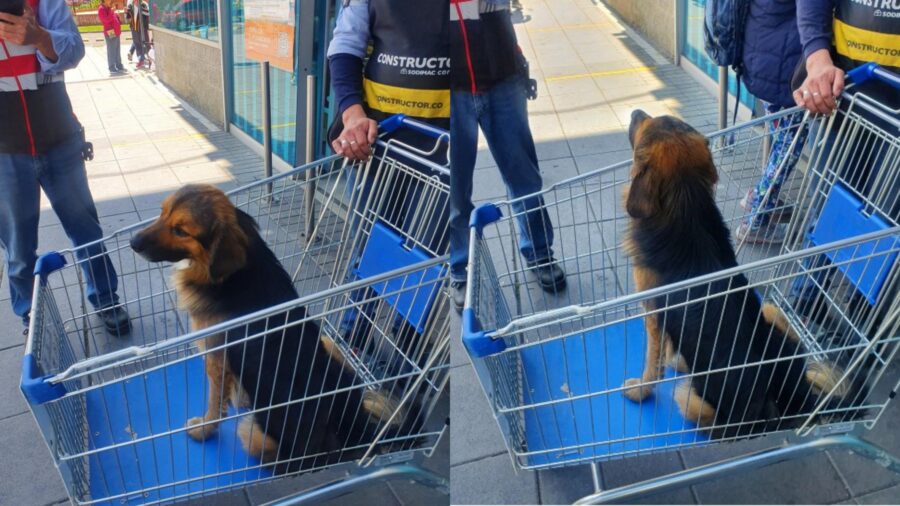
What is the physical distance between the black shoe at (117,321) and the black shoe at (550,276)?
2099mm

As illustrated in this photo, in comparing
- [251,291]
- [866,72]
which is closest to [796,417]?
[866,72]

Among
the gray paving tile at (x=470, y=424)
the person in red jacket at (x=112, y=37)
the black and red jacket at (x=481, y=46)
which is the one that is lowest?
→ the person in red jacket at (x=112, y=37)

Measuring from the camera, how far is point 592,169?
5633 mm

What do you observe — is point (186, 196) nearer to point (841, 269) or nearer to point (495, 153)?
point (495, 153)

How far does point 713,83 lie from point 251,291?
219 inches

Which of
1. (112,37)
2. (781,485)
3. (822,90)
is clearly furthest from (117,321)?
(112,37)

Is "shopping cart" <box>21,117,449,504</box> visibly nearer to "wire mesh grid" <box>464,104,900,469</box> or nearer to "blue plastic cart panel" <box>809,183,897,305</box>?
"wire mesh grid" <box>464,104,900,469</box>

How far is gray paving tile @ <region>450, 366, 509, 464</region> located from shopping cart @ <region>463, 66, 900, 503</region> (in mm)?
330

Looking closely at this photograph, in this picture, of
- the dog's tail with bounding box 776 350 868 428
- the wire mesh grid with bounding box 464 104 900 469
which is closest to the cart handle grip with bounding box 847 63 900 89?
the wire mesh grid with bounding box 464 104 900 469

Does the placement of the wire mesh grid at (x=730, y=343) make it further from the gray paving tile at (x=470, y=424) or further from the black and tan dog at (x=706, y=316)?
the gray paving tile at (x=470, y=424)

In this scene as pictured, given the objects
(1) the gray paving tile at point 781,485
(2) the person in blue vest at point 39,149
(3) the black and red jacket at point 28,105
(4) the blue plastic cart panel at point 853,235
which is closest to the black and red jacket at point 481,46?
(4) the blue plastic cart panel at point 853,235

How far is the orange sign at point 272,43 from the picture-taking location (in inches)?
199

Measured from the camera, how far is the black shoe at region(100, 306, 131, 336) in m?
4.01

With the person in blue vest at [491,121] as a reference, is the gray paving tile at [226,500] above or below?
below
